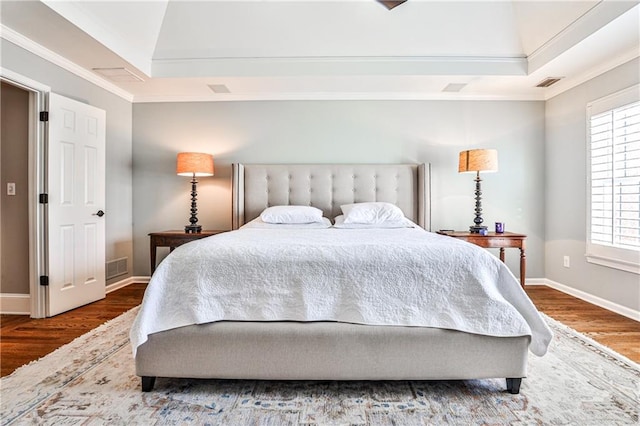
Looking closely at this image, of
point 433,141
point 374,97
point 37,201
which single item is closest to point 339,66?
point 374,97

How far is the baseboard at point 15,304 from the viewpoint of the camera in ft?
10.4

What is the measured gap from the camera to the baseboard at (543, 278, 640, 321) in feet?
9.88

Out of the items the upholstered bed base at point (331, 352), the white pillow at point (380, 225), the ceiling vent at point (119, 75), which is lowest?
the upholstered bed base at point (331, 352)

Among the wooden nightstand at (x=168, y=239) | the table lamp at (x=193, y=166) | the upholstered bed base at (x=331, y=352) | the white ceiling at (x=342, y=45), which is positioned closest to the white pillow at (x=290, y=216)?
the wooden nightstand at (x=168, y=239)

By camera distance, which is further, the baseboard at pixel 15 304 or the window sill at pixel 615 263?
the baseboard at pixel 15 304

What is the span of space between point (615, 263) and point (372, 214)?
7.36ft

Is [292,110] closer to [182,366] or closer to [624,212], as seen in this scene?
[182,366]

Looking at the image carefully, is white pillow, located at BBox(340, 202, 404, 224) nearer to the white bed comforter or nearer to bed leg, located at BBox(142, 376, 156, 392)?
the white bed comforter

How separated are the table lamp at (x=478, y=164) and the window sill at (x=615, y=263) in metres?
1.02

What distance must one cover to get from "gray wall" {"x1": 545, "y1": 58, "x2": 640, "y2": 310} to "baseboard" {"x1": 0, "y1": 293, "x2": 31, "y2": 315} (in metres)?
5.40

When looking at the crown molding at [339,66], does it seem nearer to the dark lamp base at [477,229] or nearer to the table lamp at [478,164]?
the table lamp at [478,164]

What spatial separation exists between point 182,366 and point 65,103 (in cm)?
281

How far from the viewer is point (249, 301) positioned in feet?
5.77

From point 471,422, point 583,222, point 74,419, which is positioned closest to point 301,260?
point 471,422
